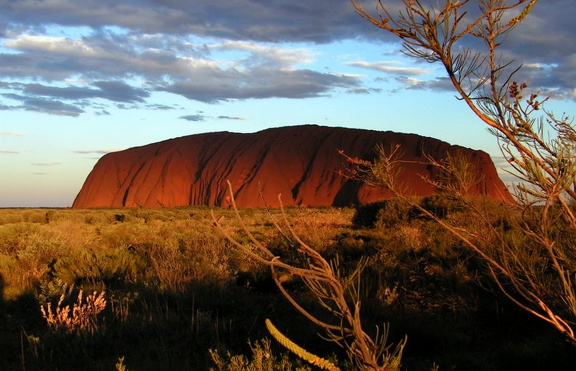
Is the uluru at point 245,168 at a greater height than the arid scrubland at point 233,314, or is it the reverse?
the uluru at point 245,168

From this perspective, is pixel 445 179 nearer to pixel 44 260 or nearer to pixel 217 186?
pixel 44 260

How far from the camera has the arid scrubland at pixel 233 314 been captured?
4.63 m

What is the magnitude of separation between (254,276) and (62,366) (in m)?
3.38

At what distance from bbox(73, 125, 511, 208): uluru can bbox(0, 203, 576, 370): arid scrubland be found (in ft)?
110

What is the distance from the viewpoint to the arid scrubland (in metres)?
4.63

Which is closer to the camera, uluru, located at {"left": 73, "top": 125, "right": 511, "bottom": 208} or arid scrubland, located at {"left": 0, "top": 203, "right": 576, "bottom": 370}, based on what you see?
arid scrubland, located at {"left": 0, "top": 203, "right": 576, "bottom": 370}

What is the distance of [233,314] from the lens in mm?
5984

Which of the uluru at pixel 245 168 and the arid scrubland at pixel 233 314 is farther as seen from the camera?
the uluru at pixel 245 168

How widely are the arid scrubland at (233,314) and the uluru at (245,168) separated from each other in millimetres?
33445

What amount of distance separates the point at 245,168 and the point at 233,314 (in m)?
47.0

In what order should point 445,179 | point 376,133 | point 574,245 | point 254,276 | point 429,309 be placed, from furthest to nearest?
1. point 376,133
2. point 254,276
3. point 429,309
4. point 445,179
5. point 574,245

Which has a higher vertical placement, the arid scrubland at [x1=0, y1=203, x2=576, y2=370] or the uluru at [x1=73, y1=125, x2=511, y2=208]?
the uluru at [x1=73, y1=125, x2=511, y2=208]

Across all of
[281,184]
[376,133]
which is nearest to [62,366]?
[281,184]

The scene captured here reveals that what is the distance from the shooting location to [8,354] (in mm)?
5070
